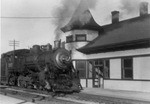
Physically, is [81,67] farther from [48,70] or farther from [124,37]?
[48,70]

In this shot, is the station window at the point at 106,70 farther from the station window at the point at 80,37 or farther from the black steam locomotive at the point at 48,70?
the black steam locomotive at the point at 48,70

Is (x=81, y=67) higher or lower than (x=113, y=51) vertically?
lower

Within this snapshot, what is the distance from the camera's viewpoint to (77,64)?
19.8 m

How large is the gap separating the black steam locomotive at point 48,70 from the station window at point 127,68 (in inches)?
148

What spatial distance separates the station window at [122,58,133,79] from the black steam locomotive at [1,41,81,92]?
3.76m

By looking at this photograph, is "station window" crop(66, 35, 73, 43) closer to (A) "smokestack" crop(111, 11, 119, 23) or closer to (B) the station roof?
(B) the station roof

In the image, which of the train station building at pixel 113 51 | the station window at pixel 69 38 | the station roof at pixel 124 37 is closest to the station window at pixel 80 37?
the train station building at pixel 113 51

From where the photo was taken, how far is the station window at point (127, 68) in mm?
15758

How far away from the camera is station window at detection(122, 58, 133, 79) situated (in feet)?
51.7

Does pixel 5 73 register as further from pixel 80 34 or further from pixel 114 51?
pixel 114 51

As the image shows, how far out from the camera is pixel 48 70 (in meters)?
13.9

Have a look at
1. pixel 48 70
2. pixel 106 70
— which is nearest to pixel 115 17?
pixel 106 70

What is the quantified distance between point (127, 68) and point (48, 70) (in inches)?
217

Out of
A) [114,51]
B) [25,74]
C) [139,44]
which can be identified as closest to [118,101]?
[139,44]
